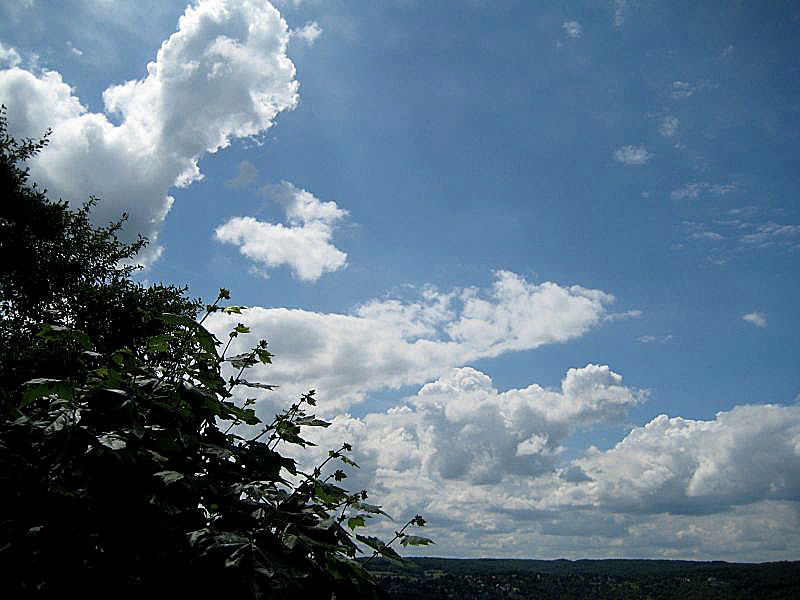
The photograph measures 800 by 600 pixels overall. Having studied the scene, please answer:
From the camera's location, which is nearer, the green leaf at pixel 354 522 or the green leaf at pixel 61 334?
the green leaf at pixel 61 334

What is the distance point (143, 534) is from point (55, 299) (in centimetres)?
2504

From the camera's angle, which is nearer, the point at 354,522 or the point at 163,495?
the point at 163,495

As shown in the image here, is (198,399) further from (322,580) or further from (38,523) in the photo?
(322,580)

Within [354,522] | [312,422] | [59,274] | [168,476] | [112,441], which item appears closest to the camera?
[112,441]

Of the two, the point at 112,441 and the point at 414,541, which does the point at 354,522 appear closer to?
the point at 414,541

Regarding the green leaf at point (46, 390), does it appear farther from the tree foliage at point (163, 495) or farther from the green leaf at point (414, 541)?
the green leaf at point (414, 541)

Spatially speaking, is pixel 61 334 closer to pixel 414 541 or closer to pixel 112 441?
pixel 112 441

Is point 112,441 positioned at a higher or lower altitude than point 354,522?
higher

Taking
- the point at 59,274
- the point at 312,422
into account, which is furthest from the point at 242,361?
the point at 59,274

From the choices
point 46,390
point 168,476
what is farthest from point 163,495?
point 46,390

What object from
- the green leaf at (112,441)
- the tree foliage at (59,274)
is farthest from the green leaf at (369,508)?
the tree foliage at (59,274)

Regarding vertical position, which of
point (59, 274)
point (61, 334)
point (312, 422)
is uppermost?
point (59, 274)

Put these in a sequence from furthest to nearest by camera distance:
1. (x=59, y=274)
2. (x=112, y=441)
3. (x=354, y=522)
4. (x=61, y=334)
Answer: (x=59, y=274) → (x=354, y=522) → (x=61, y=334) → (x=112, y=441)

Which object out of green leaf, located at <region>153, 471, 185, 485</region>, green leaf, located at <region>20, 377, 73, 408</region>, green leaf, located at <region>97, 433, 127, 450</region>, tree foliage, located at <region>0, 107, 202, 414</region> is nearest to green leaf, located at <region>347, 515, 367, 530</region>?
green leaf, located at <region>153, 471, 185, 485</region>
